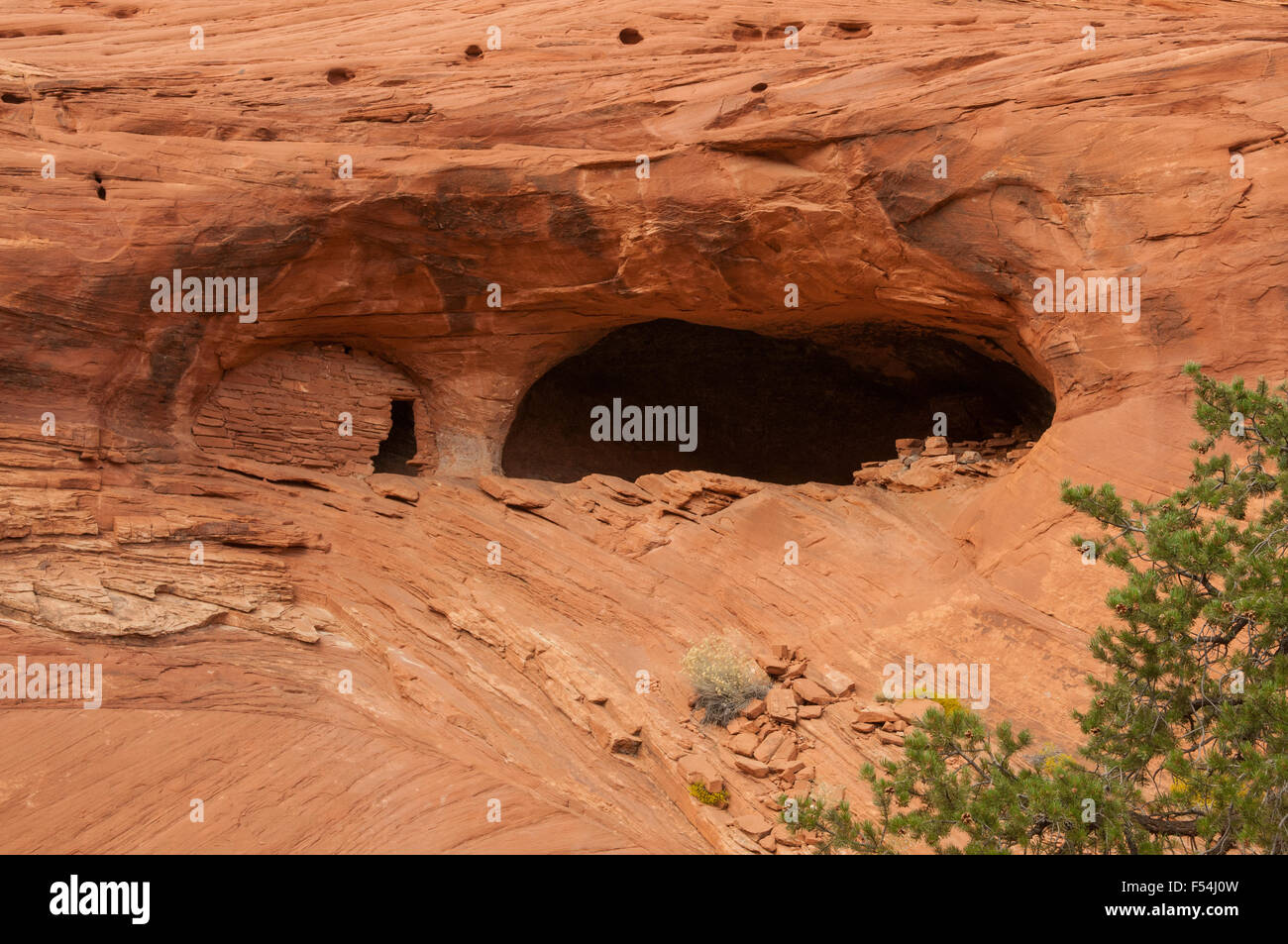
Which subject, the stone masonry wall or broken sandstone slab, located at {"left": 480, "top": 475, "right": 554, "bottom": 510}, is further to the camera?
the stone masonry wall

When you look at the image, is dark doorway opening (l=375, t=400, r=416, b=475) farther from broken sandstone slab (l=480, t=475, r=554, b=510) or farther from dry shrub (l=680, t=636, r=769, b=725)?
dry shrub (l=680, t=636, r=769, b=725)

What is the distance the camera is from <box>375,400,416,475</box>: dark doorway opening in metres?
13.9

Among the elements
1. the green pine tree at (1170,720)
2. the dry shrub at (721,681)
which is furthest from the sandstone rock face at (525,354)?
the green pine tree at (1170,720)

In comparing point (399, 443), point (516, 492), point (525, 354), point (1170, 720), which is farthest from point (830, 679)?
point (399, 443)

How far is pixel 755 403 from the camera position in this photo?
16.3 meters

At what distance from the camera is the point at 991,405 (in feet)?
49.0

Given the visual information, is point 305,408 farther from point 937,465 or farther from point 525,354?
point 937,465

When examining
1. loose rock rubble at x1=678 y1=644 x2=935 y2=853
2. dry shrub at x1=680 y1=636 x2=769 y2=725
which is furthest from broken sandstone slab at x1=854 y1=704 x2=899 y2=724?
dry shrub at x1=680 y1=636 x2=769 y2=725

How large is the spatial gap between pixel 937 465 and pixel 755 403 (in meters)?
4.28

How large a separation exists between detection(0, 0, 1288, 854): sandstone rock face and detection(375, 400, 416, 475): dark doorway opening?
1.88 ft

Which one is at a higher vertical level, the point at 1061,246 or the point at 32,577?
the point at 1061,246

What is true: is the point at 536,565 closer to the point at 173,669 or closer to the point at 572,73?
the point at 173,669
